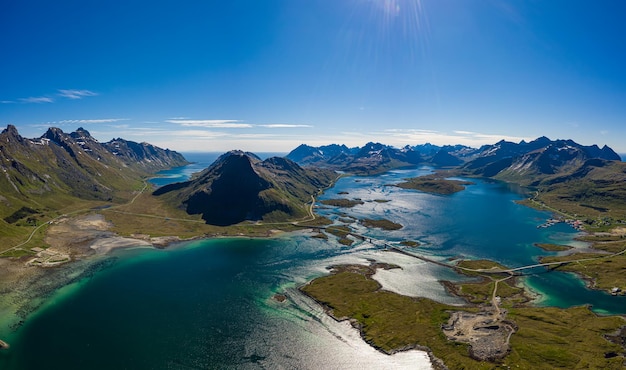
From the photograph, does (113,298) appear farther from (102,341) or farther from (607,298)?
(607,298)

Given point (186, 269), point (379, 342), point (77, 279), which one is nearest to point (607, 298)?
point (379, 342)

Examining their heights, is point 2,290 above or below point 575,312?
below

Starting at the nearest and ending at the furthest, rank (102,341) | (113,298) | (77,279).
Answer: (102,341) < (113,298) < (77,279)

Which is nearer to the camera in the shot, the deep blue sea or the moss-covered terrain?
the moss-covered terrain

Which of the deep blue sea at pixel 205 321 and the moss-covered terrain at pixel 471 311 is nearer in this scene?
the moss-covered terrain at pixel 471 311

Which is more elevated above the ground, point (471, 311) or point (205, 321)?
point (471, 311)

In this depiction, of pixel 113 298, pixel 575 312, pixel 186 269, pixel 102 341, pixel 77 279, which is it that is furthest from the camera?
pixel 186 269

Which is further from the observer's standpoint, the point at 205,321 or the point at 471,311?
the point at 471,311

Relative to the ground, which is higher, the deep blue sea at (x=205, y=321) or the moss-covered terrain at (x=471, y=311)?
the moss-covered terrain at (x=471, y=311)

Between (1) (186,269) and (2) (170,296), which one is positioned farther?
(1) (186,269)

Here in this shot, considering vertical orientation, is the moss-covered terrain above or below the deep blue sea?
above
